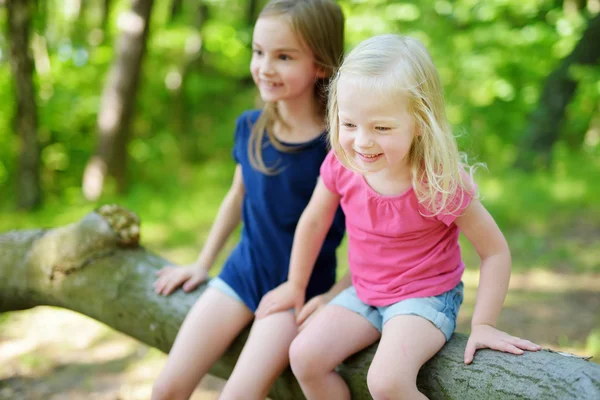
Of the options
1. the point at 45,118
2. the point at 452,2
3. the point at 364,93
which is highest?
the point at 452,2

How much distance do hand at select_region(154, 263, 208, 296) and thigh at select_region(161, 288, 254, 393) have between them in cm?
20

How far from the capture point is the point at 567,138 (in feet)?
38.1

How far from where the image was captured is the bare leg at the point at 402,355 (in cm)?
161

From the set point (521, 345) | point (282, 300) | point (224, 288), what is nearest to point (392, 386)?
point (521, 345)

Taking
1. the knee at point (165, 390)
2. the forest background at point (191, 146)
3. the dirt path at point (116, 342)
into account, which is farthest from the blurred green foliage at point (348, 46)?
the knee at point (165, 390)

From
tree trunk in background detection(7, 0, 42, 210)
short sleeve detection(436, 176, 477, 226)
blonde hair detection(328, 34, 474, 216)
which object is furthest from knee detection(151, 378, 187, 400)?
tree trunk in background detection(7, 0, 42, 210)

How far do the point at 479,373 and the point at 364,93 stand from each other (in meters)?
0.82

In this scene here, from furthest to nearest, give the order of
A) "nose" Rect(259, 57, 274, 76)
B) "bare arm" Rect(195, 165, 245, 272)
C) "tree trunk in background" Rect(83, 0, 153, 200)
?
1. "tree trunk in background" Rect(83, 0, 153, 200)
2. "bare arm" Rect(195, 165, 245, 272)
3. "nose" Rect(259, 57, 274, 76)

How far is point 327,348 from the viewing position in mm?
1777

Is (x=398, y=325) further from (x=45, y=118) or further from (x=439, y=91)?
(x=45, y=118)

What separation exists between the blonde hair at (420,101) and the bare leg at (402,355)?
34 cm

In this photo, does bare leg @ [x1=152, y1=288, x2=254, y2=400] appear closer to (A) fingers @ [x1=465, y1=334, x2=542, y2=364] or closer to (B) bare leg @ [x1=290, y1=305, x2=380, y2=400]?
(B) bare leg @ [x1=290, y1=305, x2=380, y2=400]

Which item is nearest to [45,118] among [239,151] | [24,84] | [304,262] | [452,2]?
[24,84]

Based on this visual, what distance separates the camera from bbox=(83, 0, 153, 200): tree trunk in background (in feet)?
22.8
